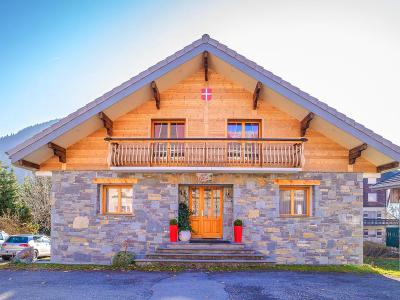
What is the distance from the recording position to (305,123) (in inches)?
497

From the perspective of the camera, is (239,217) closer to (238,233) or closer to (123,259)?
(238,233)

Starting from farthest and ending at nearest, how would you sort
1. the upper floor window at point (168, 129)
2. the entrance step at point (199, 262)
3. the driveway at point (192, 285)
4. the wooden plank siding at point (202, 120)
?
the upper floor window at point (168, 129)
the wooden plank siding at point (202, 120)
the entrance step at point (199, 262)
the driveway at point (192, 285)

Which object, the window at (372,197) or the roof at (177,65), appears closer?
the roof at (177,65)

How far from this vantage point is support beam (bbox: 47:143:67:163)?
12.3 m

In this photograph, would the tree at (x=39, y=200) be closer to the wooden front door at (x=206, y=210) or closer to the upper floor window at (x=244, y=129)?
the wooden front door at (x=206, y=210)

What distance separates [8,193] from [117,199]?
17.2 meters

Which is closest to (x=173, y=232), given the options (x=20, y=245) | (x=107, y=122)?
(x=107, y=122)

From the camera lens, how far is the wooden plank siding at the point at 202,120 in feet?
42.7

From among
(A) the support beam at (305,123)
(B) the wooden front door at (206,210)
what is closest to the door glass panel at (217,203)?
(B) the wooden front door at (206,210)

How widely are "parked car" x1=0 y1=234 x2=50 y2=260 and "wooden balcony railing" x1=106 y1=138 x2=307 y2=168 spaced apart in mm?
7604

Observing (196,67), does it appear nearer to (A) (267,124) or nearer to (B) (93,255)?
(A) (267,124)

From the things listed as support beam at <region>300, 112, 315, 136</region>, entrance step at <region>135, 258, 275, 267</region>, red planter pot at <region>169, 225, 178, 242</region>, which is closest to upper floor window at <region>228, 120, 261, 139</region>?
support beam at <region>300, 112, 315, 136</region>

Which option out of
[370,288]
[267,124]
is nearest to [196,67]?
[267,124]

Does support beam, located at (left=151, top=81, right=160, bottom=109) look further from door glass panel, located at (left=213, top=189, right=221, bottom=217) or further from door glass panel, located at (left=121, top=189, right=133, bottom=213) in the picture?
door glass panel, located at (left=213, top=189, right=221, bottom=217)
